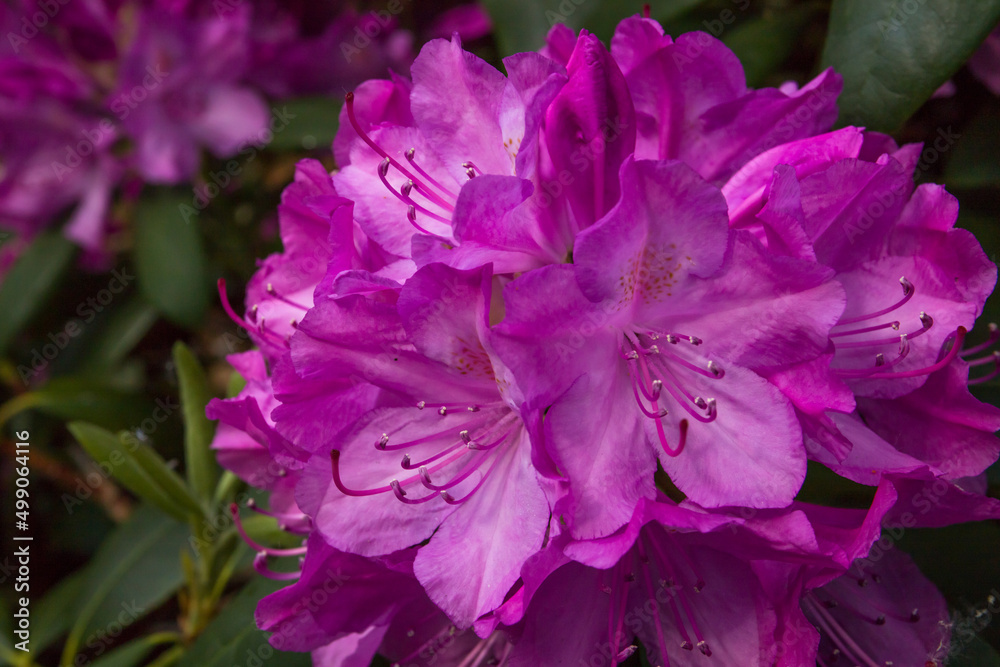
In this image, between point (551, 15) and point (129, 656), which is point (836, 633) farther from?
point (129, 656)

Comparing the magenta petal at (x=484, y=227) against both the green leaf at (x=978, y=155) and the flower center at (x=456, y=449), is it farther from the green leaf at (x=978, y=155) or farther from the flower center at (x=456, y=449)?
the green leaf at (x=978, y=155)

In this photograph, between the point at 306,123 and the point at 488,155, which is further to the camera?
the point at 306,123

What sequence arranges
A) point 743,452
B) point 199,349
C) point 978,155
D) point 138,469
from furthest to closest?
point 199,349
point 138,469
point 978,155
point 743,452

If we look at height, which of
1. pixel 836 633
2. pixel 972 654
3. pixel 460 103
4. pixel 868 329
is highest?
pixel 460 103

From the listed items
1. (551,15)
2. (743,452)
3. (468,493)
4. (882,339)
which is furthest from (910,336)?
(551,15)

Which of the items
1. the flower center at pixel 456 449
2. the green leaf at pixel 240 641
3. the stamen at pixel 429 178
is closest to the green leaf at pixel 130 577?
the green leaf at pixel 240 641

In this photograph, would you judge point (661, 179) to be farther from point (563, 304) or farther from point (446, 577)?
point (446, 577)
